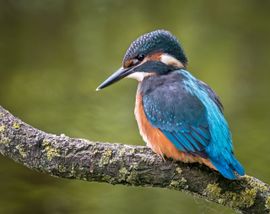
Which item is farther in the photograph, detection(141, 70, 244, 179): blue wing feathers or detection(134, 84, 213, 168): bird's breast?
detection(134, 84, 213, 168): bird's breast

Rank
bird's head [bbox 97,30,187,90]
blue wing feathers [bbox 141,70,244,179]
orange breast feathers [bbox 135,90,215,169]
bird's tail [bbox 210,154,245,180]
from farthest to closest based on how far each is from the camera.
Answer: bird's head [bbox 97,30,187,90]
orange breast feathers [bbox 135,90,215,169]
blue wing feathers [bbox 141,70,244,179]
bird's tail [bbox 210,154,245,180]

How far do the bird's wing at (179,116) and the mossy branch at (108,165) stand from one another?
0.45 feet

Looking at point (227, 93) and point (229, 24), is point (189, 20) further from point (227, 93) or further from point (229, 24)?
point (227, 93)

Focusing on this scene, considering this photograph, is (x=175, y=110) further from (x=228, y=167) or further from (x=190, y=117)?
(x=228, y=167)

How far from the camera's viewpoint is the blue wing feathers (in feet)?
12.3

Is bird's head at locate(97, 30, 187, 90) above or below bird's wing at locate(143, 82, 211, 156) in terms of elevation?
above

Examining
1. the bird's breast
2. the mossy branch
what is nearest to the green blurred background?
the bird's breast

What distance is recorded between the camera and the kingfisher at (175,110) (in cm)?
379

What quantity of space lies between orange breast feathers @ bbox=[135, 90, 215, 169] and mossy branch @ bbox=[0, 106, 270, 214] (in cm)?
6

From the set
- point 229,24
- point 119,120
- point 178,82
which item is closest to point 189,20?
point 229,24

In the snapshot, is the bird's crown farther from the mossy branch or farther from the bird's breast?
the mossy branch

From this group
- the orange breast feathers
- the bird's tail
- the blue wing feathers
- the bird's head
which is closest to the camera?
the bird's tail

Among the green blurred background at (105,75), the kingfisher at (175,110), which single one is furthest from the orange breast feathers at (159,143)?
the green blurred background at (105,75)

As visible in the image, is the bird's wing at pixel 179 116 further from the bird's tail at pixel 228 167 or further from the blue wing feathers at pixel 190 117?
the bird's tail at pixel 228 167
